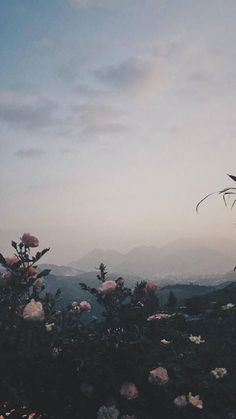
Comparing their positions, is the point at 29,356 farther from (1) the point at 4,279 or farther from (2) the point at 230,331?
(2) the point at 230,331

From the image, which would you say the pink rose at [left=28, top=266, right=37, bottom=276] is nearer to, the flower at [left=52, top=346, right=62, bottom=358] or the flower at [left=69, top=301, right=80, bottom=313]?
the flower at [left=52, top=346, right=62, bottom=358]

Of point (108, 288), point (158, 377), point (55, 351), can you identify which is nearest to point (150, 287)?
point (108, 288)

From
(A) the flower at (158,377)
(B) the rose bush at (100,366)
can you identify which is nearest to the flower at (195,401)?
(B) the rose bush at (100,366)

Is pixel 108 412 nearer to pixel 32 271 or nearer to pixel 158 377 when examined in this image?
pixel 158 377

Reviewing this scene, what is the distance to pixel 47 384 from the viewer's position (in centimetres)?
599

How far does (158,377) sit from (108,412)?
84 cm

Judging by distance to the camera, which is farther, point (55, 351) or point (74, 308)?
point (74, 308)

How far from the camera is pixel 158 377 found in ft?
19.6

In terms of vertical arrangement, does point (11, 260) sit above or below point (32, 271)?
above

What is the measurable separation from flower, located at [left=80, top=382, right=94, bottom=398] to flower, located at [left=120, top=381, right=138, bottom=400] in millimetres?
435

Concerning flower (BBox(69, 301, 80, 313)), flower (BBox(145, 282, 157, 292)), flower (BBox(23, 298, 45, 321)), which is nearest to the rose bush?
flower (BBox(23, 298, 45, 321))

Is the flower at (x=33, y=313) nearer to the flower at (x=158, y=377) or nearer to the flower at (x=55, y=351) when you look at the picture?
the flower at (x=55, y=351)

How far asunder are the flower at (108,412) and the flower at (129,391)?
22cm

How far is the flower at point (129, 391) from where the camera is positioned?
5.73m
